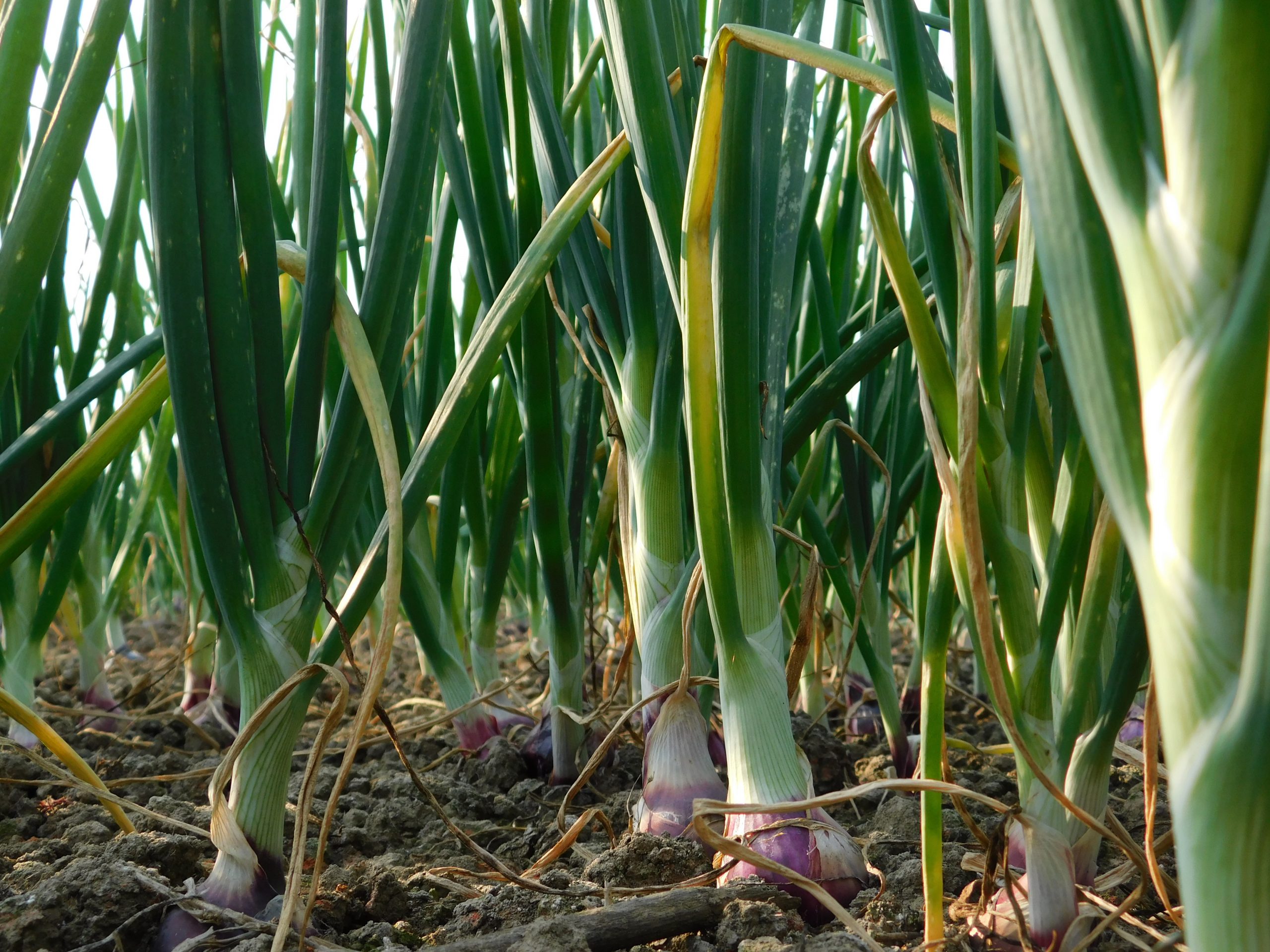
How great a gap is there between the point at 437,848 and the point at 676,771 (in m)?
0.23

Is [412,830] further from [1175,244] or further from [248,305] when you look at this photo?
[1175,244]

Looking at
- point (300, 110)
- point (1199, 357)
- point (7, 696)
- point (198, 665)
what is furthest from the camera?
point (198, 665)

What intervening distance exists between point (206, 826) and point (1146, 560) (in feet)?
2.45

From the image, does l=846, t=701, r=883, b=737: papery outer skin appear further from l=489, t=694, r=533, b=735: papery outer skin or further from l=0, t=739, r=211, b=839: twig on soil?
l=0, t=739, r=211, b=839: twig on soil

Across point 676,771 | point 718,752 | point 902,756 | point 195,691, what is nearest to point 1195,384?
point 676,771

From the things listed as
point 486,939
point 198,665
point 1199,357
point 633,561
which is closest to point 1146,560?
point 1199,357

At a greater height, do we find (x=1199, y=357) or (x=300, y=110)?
(x=300, y=110)

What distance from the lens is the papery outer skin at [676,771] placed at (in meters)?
0.64

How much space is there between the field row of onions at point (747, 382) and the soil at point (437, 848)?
0.03 meters

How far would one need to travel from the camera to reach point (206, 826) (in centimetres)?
74

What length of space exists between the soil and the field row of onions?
0.03 metres

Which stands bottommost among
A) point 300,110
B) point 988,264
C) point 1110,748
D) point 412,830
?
point 412,830

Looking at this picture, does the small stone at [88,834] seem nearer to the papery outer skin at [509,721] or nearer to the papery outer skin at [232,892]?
the papery outer skin at [232,892]

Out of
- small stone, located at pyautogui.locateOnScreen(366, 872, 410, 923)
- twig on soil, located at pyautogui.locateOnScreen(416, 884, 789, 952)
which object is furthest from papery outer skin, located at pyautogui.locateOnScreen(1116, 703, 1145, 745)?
small stone, located at pyautogui.locateOnScreen(366, 872, 410, 923)
